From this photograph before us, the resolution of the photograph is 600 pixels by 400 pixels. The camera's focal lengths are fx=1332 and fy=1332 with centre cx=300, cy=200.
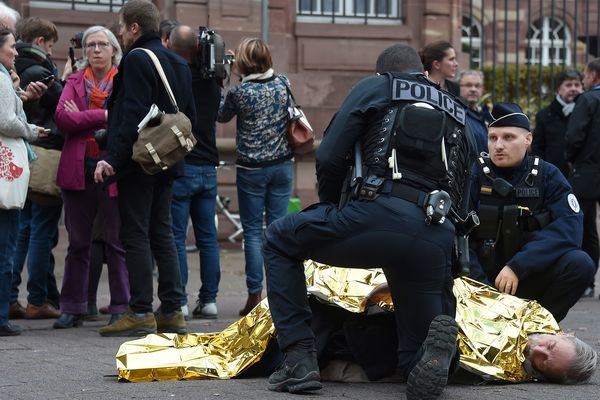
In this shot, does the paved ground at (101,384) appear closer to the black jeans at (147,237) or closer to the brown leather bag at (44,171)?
the black jeans at (147,237)

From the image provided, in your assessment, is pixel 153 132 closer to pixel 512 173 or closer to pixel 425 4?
pixel 512 173

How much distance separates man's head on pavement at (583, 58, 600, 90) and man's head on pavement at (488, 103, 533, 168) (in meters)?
4.15

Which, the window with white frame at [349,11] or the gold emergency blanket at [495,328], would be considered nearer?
the gold emergency blanket at [495,328]

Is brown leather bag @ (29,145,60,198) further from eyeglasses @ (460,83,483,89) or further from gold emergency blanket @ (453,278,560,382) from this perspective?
gold emergency blanket @ (453,278,560,382)

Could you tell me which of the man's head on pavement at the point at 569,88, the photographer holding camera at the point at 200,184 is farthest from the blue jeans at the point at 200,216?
the man's head on pavement at the point at 569,88

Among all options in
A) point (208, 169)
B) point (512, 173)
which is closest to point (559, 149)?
point (208, 169)

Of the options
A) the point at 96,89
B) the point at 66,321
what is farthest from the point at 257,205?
the point at 66,321

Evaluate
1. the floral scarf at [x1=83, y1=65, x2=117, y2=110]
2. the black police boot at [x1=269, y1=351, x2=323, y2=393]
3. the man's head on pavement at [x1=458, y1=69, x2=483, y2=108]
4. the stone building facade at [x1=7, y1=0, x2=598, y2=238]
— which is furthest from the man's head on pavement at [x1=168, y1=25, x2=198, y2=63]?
the stone building facade at [x1=7, y1=0, x2=598, y2=238]

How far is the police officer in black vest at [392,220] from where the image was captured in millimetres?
5730

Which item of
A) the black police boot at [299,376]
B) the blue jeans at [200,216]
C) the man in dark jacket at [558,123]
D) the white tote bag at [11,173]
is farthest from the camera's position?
the man in dark jacket at [558,123]

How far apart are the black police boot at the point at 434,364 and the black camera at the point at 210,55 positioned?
384 centimetres

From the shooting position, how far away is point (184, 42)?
8.97m

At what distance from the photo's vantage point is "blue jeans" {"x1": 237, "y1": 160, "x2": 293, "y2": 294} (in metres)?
Answer: 9.52

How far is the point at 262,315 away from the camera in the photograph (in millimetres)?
6500
